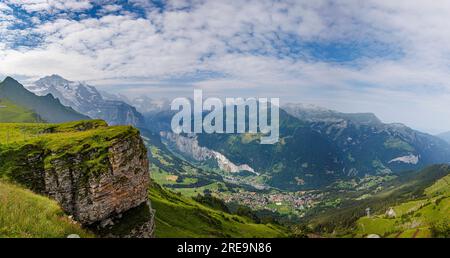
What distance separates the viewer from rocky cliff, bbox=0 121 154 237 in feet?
165

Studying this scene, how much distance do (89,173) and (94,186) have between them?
209cm

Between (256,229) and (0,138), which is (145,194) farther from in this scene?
(256,229)

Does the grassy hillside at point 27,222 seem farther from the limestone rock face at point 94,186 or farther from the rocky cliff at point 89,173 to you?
the rocky cliff at point 89,173

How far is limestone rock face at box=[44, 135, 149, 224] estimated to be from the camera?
165 ft

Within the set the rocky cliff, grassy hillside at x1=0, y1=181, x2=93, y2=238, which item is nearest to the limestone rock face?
Answer: the rocky cliff

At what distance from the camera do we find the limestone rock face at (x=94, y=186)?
50188 millimetres

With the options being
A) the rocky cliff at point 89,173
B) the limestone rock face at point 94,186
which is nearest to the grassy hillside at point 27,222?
the limestone rock face at point 94,186

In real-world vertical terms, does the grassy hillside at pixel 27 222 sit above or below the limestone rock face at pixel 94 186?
above

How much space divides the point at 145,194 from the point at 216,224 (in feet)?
300

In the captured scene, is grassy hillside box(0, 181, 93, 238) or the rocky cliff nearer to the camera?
grassy hillside box(0, 181, 93, 238)

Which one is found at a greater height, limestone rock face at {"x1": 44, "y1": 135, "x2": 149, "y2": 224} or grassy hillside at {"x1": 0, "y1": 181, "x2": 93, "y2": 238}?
grassy hillside at {"x1": 0, "y1": 181, "x2": 93, "y2": 238}

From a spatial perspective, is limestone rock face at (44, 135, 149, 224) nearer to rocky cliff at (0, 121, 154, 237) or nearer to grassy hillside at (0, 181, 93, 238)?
rocky cliff at (0, 121, 154, 237)
